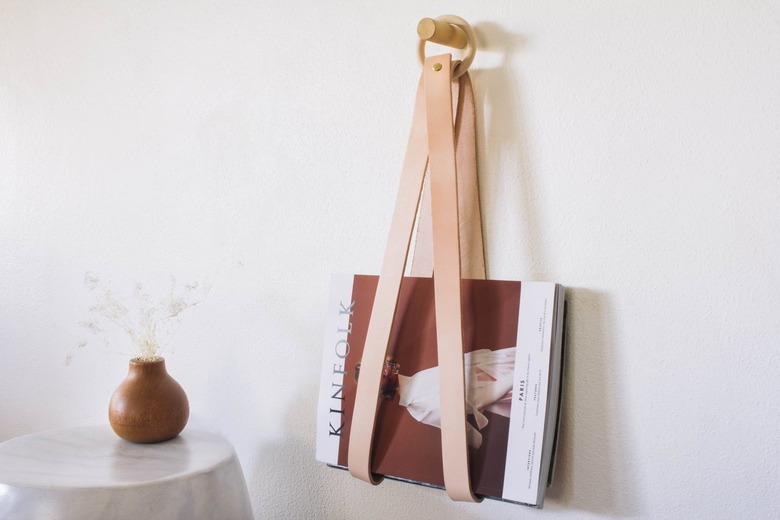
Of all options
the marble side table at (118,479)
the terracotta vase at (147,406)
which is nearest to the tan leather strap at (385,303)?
the marble side table at (118,479)

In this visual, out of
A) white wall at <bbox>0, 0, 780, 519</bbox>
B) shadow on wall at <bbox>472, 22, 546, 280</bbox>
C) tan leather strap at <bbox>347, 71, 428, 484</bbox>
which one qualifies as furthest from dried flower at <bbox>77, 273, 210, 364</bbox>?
shadow on wall at <bbox>472, 22, 546, 280</bbox>

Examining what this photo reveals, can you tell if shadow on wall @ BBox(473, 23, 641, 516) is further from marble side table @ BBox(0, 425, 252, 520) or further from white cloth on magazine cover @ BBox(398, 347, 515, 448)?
marble side table @ BBox(0, 425, 252, 520)

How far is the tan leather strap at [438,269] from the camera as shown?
0.79 metres

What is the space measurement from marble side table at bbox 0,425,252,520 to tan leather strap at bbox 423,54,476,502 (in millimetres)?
314

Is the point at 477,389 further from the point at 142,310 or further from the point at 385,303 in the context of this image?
the point at 142,310

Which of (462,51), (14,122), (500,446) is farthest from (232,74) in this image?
(500,446)

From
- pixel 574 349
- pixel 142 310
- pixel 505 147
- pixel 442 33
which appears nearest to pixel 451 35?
pixel 442 33

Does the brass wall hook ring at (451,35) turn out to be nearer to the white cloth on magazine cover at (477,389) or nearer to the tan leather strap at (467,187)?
the tan leather strap at (467,187)

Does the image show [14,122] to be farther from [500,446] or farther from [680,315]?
[680,315]

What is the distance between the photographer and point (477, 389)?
2.63ft

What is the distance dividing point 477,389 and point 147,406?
492 mm

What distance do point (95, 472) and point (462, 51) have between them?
72 cm

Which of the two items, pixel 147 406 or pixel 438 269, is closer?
pixel 438 269

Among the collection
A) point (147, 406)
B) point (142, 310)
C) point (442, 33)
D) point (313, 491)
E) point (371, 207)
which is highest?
point (442, 33)
